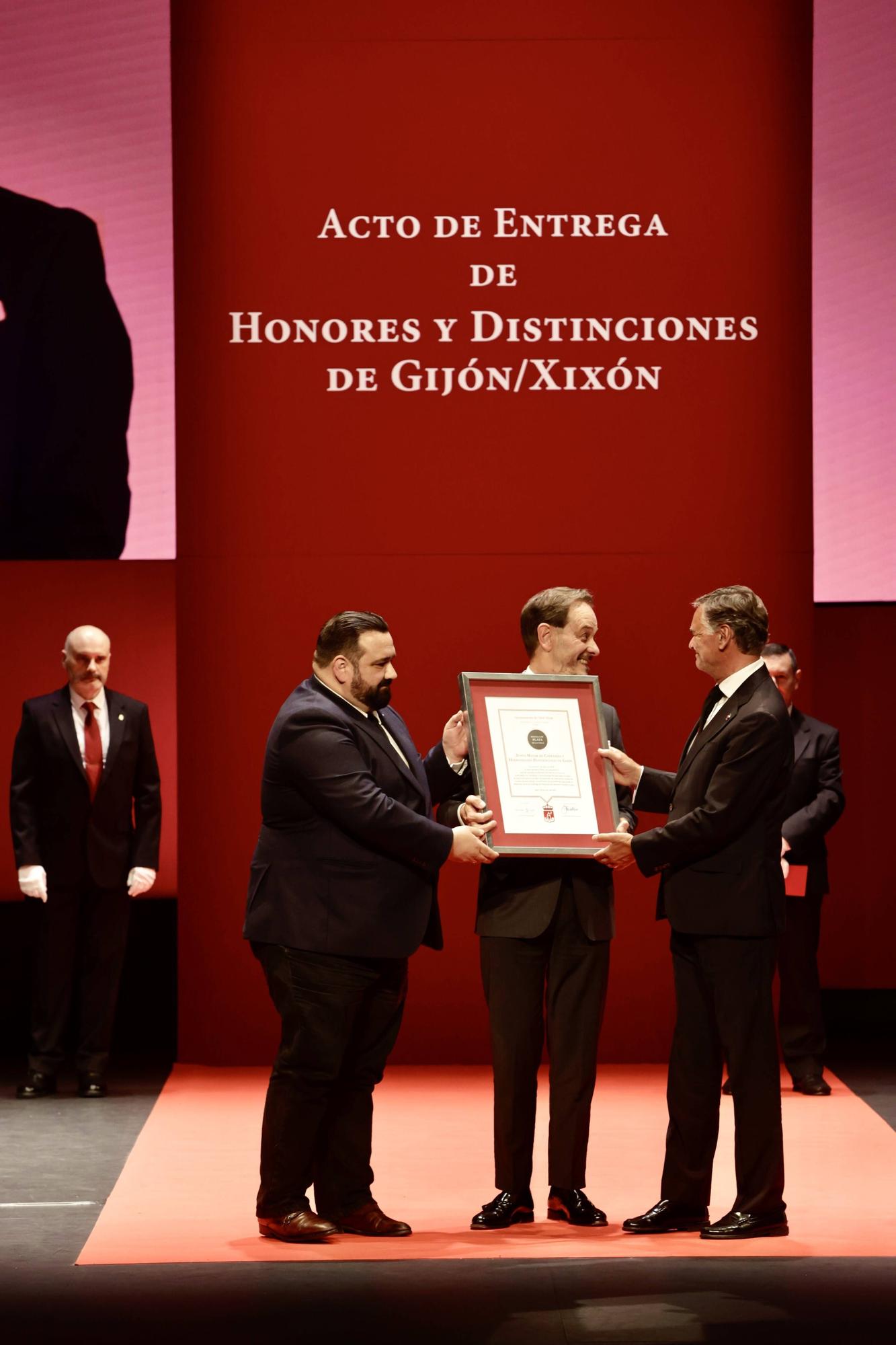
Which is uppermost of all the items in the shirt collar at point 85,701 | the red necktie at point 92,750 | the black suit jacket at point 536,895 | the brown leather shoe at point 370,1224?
the shirt collar at point 85,701

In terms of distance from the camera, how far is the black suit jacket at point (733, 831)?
418cm

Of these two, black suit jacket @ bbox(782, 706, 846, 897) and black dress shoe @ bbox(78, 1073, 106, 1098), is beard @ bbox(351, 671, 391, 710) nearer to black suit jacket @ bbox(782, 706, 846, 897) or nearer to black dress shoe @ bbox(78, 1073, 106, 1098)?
→ black suit jacket @ bbox(782, 706, 846, 897)

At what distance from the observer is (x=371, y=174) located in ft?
21.3

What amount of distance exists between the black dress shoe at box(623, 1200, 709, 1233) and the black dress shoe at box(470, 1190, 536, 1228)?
25 cm

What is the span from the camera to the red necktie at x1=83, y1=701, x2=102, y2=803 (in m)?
6.32

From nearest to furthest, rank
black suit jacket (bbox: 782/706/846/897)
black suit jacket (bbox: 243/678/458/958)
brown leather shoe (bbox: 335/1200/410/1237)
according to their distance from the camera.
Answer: black suit jacket (bbox: 243/678/458/958) → brown leather shoe (bbox: 335/1200/410/1237) → black suit jacket (bbox: 782/706/846/897)

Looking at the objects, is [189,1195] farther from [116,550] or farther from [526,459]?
[116,550]

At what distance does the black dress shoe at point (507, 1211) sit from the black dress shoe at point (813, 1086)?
2.01 metres

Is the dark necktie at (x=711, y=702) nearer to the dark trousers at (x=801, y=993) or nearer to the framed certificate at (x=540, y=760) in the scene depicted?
the framed certificate at (x=540, y=760)

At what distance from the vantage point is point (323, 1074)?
4.13 meters

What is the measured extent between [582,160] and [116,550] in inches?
106

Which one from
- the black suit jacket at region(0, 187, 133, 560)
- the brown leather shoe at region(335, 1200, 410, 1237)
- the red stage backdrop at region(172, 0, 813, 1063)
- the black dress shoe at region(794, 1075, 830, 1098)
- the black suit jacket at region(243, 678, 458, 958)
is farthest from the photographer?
the black suit jacket at region(0, 187, 133, 560)

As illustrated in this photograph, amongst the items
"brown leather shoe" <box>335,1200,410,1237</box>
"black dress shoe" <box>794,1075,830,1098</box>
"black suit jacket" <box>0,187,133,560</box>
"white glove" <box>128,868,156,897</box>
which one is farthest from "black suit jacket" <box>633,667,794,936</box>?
"black suit jacket" <box>0,187,133,560</box>

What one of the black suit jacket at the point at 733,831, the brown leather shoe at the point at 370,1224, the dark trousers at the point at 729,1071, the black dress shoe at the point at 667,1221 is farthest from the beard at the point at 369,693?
the black dress shoe at the point at 667,1221
